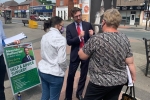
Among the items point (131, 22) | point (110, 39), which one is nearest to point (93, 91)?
point (110, 39)

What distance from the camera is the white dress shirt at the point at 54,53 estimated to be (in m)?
2.35

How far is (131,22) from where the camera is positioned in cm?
3578

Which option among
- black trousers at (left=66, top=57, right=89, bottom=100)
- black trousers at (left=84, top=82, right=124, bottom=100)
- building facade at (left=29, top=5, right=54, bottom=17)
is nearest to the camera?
black trousers at (left=84, top=82, right=124, bottom=100)

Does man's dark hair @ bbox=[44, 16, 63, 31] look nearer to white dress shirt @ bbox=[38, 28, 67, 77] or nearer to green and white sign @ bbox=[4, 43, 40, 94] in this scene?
white dress shirt @ bbox=[38, 28, 67, 77]

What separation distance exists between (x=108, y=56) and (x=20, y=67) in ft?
6.96

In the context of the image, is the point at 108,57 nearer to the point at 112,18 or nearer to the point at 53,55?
the point at 112,18

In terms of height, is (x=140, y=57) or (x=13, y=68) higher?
(x=13, y=68)

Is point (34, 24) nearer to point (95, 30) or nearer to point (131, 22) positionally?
point (95, 30)

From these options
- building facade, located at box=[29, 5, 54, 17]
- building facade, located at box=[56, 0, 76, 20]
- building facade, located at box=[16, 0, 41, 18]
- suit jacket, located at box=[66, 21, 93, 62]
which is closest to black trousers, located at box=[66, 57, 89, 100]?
suit jacket, located at box=[66, 21, 93, 62]

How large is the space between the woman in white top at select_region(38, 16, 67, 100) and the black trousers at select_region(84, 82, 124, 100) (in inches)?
21.0

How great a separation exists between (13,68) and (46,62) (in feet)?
3.74

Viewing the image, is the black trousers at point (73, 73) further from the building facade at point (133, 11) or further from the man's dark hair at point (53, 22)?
the building facade at point (133, 11)

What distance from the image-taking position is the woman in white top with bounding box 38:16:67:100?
236 cm

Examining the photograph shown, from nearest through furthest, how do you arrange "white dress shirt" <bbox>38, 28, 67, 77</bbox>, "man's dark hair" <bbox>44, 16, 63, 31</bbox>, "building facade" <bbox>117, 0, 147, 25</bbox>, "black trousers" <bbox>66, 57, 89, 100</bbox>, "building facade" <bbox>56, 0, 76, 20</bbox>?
"white dress shirt" <bbox>38, 28, 67, 77</bbox> < "man's dark hair" <bbox>44, 16, 63, 31</bbox> < "black trousers" <bbox>66, 57, 89, 100</bbox> < "building facade" <bbox>117, 0, 147, 25</bbox> < "building facade" <bbox>56, 0, 76, 20</bbox>
